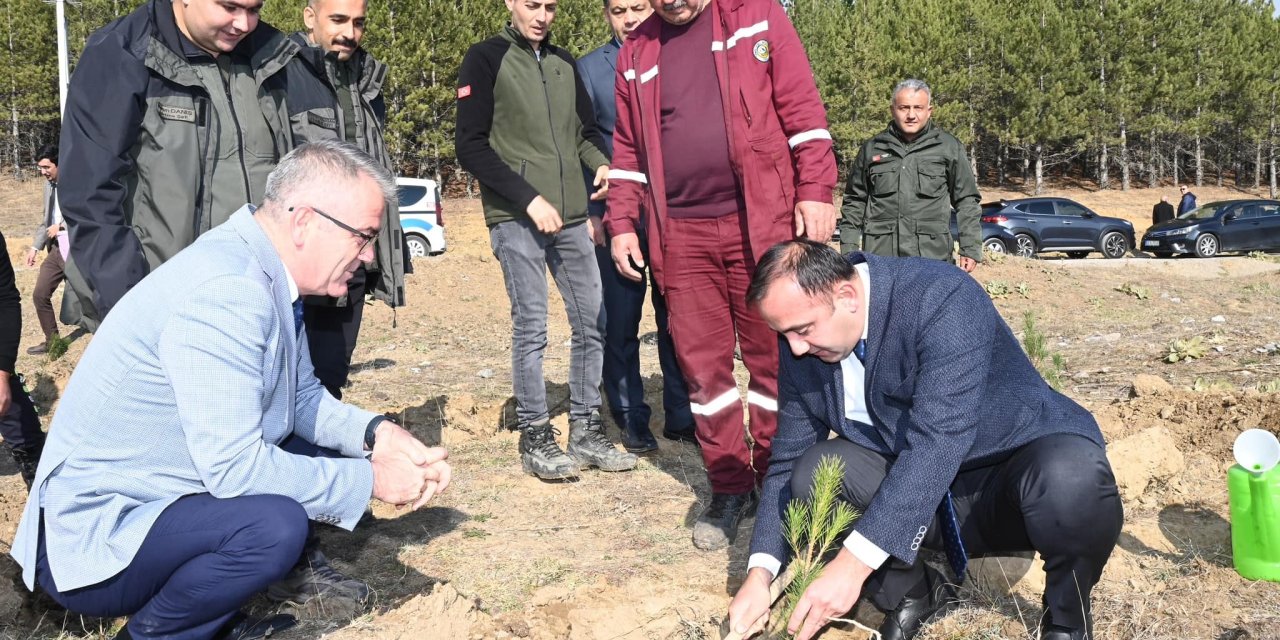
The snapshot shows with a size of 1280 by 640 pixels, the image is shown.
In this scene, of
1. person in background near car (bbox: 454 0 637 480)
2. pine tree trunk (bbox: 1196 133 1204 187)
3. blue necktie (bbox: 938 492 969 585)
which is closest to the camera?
blue necktie (bbox: 938 492 969 585)

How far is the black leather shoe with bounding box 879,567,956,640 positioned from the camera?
2814mm

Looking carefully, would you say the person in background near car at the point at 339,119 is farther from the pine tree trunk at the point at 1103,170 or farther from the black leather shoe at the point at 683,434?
the pine tree trunk at the point at 1103,170

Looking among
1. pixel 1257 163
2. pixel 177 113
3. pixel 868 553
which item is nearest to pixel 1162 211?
pixel 1257 163

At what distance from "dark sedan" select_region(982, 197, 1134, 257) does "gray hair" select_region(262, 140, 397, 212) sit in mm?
18881

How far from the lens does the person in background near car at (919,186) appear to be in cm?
595

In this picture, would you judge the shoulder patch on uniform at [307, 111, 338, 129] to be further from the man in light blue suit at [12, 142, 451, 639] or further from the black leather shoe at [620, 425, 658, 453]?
the black leather shoe at [620, 425, 658, 453]

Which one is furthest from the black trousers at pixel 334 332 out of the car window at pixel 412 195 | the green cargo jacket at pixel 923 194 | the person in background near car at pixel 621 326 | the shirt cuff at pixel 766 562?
the car window at pixel 412 195

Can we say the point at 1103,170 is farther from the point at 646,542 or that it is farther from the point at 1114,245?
the point at 646,542

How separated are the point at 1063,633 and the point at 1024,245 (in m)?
18.7

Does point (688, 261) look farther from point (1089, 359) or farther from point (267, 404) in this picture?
point (1089, 359)

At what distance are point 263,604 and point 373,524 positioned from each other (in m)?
0.75

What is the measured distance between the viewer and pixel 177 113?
10.6 ft

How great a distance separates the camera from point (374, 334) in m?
10.4

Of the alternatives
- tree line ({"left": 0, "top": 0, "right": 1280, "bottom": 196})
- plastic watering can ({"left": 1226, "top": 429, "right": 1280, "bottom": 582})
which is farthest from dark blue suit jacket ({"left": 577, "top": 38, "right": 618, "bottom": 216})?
tree line ({"left": 0, "top": 0, "right": 1280, "bottom": 196})
